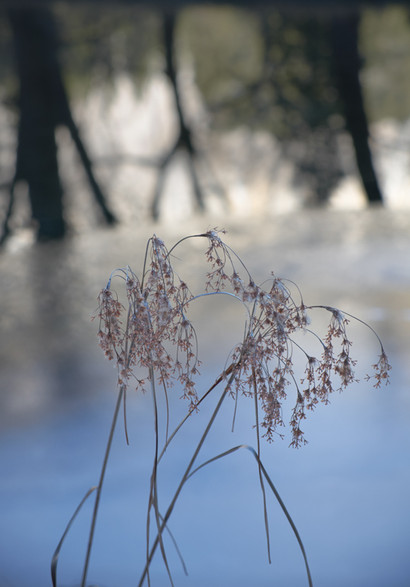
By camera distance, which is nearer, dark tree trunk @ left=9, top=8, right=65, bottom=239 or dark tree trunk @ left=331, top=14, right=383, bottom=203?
dark tree trunk @ left=9, top=8, right=65, bottom=239

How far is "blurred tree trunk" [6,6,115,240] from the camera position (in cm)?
204

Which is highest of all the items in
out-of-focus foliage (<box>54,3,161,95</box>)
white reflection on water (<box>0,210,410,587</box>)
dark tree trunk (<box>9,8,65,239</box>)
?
out-of-focus foliage (<box>54,3,161,95</box>)

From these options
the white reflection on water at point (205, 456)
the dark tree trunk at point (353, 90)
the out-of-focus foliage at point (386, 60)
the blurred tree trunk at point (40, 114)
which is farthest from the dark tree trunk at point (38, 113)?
the out-of-focus foliage at point (386, 60)

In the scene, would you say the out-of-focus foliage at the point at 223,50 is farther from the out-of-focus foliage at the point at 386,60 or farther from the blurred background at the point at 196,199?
the out-of-focus foliage at the point at 386,60

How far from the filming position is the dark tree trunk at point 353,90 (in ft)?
7.63

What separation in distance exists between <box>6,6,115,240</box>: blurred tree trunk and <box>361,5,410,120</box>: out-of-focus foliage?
42.2 inches

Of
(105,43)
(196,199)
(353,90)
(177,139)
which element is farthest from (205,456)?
(353,90)

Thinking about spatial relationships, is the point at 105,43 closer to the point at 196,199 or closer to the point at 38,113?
the point at 38,113

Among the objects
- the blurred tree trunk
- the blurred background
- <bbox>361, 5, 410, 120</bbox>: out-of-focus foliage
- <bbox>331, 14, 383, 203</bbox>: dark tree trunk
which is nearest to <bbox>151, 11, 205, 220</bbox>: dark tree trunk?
the blurred background

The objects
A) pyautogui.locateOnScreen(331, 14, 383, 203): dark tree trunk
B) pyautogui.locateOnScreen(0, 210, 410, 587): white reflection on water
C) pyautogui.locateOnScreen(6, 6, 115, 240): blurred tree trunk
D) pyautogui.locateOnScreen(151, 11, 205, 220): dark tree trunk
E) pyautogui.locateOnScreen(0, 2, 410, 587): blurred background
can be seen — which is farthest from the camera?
pyautogui.locateOnScreen(331, 14, 383, 203): dark tree trunk

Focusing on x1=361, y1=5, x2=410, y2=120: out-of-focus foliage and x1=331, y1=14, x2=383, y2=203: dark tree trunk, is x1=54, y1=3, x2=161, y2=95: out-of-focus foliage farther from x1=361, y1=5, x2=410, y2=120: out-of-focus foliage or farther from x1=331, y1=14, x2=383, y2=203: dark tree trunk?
x1=361, y1=5, x2=410, y2=120: out-of-focus foliage

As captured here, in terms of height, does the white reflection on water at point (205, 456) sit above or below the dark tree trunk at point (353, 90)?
below

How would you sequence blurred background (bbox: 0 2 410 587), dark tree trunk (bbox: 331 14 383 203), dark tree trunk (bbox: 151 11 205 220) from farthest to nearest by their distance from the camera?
dark tree trunk (bbox: 331 14 383 203) → dark tree trunk (bbox: 151 11 205 220) → blurred background (bbox: 0 2 410 587)

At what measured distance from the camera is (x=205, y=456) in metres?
1.14
